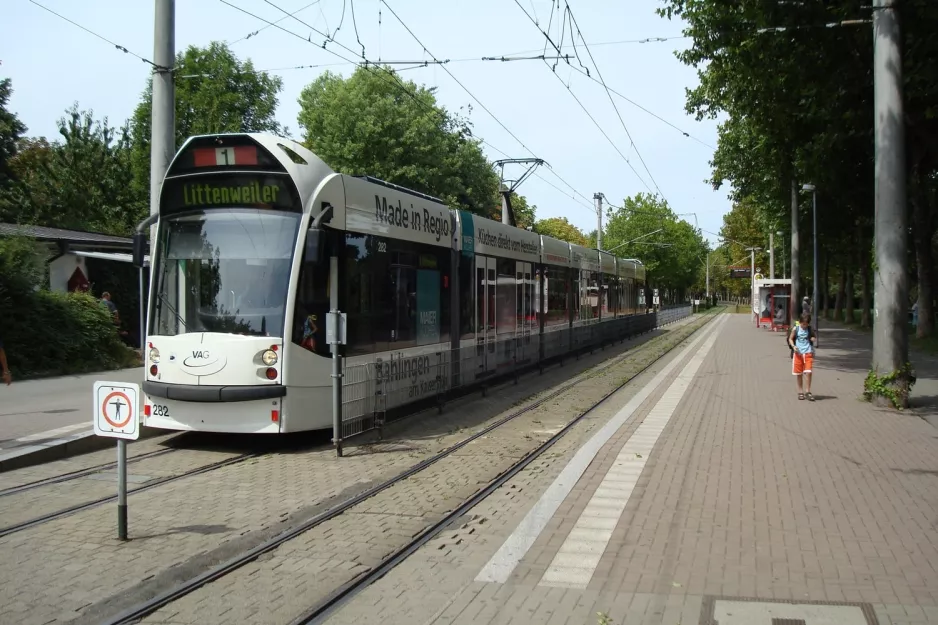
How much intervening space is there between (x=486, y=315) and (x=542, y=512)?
8.83 m

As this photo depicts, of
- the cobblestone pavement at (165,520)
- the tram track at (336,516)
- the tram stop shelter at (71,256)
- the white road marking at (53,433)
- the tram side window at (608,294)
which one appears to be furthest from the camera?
the tram side window at (608,294)

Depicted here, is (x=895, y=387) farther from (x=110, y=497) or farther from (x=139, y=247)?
(x=110, y=497)

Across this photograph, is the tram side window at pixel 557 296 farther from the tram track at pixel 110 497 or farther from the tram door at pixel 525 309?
the tram track at pixel 110 497

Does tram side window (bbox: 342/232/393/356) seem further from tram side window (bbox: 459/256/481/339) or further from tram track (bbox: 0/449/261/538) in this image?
tram side window (bbox: 459/256/481/339)

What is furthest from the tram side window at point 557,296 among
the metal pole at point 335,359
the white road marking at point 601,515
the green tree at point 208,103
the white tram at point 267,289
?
the green tree at point 208,103

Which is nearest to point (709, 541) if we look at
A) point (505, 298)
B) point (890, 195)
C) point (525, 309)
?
point (890, 195)

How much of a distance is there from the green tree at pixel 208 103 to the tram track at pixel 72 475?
3494 centimetres

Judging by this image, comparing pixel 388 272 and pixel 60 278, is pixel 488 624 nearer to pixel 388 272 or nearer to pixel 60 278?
pixel 388 272

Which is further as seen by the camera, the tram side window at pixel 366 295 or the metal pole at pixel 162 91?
the metal pole at pixel 162 91

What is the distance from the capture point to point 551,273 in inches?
843

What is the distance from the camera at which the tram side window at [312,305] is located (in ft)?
30.3

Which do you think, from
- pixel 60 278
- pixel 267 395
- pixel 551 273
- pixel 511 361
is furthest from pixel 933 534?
pixel 60 278

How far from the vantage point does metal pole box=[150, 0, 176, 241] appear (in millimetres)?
11703

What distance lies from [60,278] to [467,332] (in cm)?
1235
